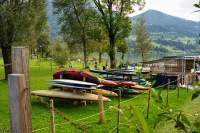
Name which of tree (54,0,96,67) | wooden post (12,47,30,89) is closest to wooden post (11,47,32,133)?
wooden post (12,47,30,89)

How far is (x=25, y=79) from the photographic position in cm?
326

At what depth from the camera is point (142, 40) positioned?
290 ft

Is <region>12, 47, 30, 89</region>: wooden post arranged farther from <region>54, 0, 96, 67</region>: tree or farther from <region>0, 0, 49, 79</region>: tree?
<region>54, 0, 96, 67</region>: tree

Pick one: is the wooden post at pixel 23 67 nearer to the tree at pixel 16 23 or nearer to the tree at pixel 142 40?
the tree at pixel 16 23

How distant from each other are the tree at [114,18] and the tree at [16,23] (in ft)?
54.0

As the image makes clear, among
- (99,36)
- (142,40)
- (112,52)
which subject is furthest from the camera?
(142,40)

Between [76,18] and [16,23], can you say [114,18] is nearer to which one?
[76,18]

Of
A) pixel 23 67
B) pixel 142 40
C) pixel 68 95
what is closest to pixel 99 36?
pixel 68 95

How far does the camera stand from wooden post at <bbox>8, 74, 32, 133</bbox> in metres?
3.15

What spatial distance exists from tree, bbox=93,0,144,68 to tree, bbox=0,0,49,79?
1647cm

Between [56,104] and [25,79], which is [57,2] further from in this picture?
[25,79]

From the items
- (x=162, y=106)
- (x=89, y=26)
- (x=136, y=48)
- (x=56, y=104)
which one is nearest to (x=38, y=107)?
(x=56, y=104)

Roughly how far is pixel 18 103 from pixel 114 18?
4664 centimetres

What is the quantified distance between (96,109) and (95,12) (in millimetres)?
33983
